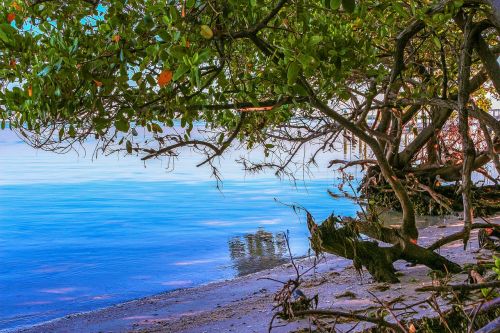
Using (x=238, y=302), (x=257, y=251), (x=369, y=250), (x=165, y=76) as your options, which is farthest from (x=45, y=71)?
(x=257, y=251)

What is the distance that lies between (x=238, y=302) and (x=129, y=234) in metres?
7.64

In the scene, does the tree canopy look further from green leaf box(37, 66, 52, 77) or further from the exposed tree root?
the exposed tree root

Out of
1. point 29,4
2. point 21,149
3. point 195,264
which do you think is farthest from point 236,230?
point 21,149

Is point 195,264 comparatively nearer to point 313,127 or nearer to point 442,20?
point 313,127

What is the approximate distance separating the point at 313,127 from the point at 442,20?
5.57 m

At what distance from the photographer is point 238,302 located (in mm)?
5789

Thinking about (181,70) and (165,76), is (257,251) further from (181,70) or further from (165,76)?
(181,70)

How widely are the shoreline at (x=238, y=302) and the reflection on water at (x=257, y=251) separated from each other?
75cm

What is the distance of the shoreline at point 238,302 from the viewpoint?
181 inches

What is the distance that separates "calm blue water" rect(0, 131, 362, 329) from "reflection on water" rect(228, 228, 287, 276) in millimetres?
21

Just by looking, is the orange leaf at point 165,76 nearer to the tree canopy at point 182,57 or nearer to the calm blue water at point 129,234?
the tree canopy at point 182,57

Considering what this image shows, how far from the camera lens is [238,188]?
19625 mm

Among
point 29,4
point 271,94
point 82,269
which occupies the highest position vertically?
point 29,4

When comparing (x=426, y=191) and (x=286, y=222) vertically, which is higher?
(x=426, y=191)
